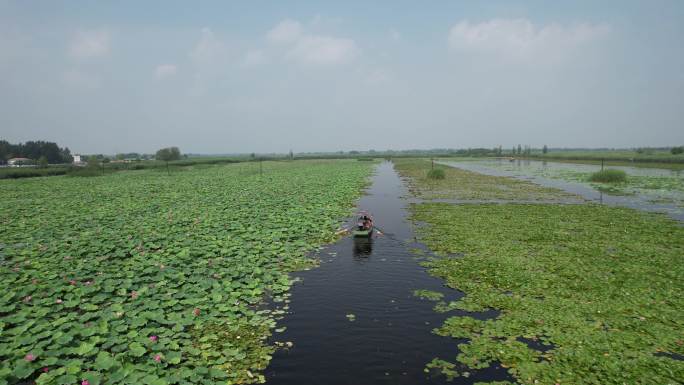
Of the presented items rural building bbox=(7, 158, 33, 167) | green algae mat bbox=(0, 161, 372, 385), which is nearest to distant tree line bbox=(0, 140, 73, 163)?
rural building bbox=(7, 158, 33, 167)

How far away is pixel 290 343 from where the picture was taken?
6.99 m

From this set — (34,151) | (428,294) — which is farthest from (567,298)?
(34,151)

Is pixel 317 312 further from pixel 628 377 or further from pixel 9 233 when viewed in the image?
pixel 9 233

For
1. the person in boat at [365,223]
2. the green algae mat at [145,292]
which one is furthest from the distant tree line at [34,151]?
the person in boat at [365,223]

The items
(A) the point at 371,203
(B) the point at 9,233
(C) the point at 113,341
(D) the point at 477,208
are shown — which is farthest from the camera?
(A) the point at 371,203

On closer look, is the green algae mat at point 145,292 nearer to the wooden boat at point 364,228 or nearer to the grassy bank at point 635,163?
the wooden boat at point 364,228

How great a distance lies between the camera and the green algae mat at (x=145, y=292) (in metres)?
5.87

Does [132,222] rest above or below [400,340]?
above

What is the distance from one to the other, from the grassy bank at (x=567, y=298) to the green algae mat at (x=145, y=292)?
4.27m

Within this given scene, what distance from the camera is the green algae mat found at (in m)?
5.87

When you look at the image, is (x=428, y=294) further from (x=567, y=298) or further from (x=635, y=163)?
(x=635, y=163)

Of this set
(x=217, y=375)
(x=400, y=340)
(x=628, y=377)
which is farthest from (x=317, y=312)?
(x=628, y=377)

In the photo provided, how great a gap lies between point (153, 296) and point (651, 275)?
13.5 metres

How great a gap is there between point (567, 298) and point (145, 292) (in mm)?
10391
